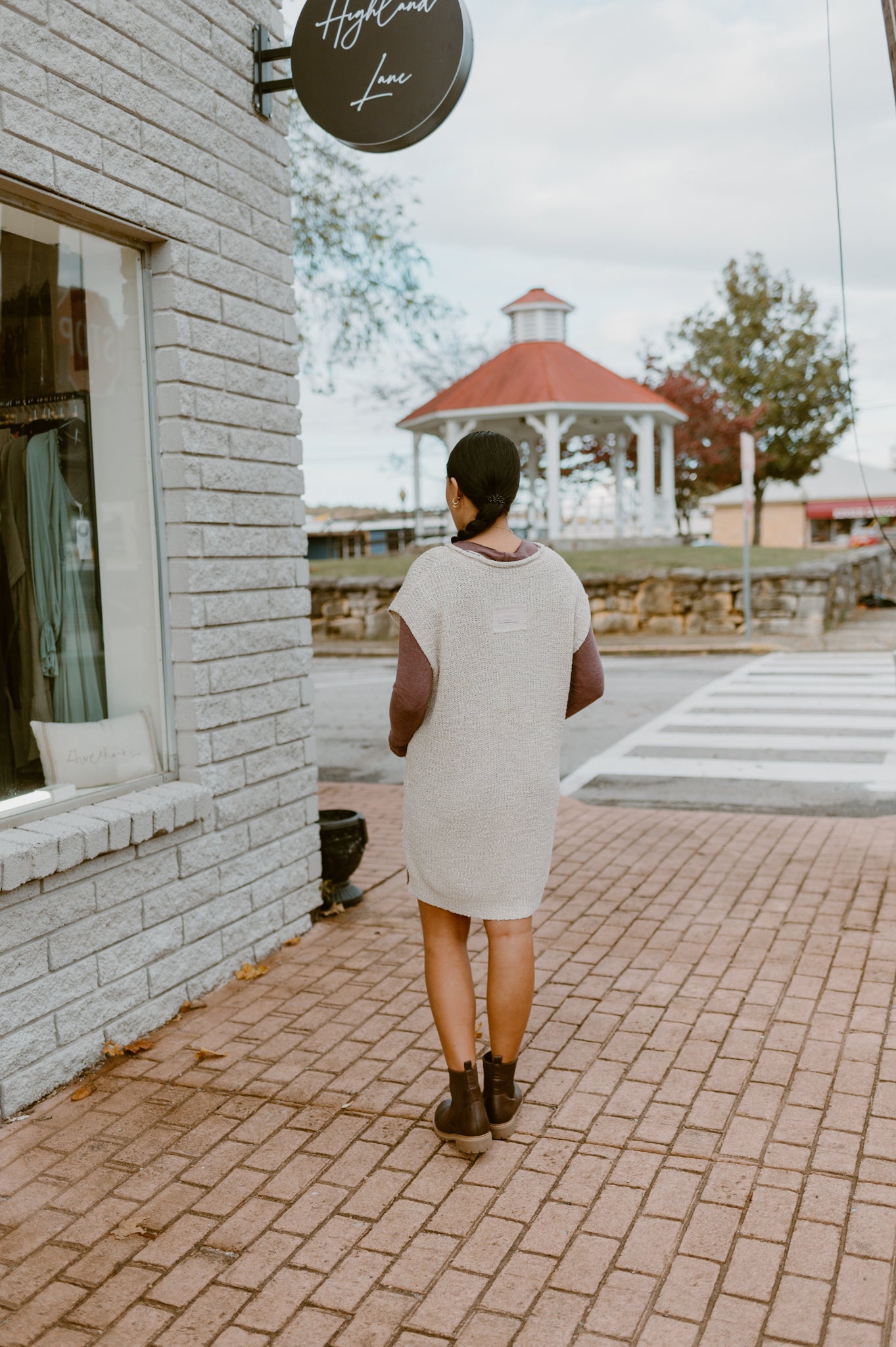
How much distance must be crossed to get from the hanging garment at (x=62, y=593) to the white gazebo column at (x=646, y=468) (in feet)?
74.9

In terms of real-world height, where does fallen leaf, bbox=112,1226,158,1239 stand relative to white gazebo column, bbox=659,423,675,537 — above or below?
below

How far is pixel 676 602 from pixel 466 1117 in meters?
17.0

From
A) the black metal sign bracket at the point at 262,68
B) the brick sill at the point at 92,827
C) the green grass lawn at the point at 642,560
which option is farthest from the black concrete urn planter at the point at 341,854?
the green grass lawn at the point at 642,560

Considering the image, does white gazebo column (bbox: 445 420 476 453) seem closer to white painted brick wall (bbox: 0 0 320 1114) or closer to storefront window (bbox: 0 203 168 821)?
white painted brick wall (bbox: 0 0 320 1114)

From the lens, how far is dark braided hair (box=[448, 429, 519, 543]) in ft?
10.4

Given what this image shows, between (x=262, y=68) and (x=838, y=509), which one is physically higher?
(x=838, y=509)

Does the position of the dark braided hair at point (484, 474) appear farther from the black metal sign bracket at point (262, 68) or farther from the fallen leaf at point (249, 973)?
the black metal sign bracket at point (262, 68)

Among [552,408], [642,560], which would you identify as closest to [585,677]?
[642,560]

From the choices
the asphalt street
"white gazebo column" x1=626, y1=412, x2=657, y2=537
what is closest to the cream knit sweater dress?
the asphalt street

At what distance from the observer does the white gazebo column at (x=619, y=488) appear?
88.2 feet

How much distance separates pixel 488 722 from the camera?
319 centimetres

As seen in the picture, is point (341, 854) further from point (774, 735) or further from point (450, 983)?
point (774, 735)

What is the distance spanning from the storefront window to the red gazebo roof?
21240 millimetres

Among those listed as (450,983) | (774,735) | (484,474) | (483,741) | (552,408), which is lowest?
(774,735)
